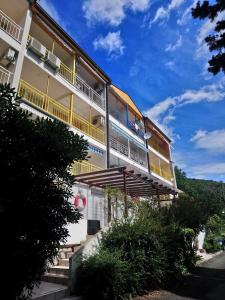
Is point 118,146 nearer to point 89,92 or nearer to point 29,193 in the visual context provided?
point 89,92

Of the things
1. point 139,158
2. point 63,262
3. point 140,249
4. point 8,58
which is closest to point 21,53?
point 8,58

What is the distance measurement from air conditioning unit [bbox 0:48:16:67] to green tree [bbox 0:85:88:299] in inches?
362

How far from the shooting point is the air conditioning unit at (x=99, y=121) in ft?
62.0

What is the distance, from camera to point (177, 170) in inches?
2338

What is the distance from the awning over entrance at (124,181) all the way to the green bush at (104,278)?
4165mm

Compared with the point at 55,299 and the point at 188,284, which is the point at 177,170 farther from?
the point at 55,299

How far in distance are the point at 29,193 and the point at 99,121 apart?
1549cm

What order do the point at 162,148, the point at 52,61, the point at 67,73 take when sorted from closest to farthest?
the point at 52,61, the point at 67,73, the point at 162,148

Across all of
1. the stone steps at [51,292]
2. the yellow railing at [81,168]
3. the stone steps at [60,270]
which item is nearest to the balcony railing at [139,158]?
the yellow railing at [81,168]

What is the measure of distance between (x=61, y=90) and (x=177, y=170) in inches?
1919

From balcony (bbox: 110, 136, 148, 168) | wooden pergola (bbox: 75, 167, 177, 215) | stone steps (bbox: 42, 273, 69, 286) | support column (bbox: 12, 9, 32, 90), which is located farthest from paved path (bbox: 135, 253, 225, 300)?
balcony (bbox: 110, 136, 148, 168)

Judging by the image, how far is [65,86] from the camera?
1550 cm

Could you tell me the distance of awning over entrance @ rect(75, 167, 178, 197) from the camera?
38.9 feet

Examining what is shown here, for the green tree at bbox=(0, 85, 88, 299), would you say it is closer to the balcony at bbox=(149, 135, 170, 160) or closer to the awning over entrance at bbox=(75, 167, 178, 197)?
the awning over entrance at bbox=(75, 167, 178, 197)
